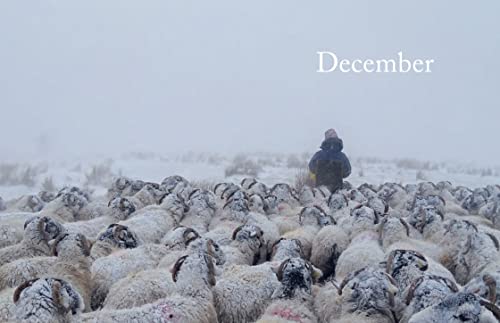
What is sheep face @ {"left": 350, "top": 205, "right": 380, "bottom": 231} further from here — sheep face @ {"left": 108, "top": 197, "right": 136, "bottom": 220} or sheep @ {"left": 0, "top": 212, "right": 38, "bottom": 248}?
sheep @ {"left": 0, "top": 212, "right": 38, "bottom": 248}

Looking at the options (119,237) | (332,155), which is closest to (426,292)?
(119,237)

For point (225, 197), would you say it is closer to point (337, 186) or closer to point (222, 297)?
point (337, 186)

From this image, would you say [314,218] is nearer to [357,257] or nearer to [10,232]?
[357,257]

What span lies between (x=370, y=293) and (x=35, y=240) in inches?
171

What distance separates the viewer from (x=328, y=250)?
26.1 ft

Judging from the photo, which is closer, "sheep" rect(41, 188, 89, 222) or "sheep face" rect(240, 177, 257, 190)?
"sheep" rect(41, 188, 89, 222)

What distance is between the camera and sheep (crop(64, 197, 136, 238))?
8.70m

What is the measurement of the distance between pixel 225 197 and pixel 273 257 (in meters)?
4.09

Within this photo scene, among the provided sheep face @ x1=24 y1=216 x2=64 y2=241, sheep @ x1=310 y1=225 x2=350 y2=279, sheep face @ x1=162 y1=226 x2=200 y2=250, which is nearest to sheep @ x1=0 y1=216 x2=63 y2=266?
sheep face @ x1=24 y1=216 x2=64 y2=241

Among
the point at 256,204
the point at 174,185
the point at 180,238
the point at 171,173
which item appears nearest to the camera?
the point at 180,238

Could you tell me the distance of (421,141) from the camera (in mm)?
61500

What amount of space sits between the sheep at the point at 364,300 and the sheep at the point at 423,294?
0.56ft

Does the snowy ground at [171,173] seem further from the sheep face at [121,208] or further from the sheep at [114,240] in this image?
the sheep at [114,240]

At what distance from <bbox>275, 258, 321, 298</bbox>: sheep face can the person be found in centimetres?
803
